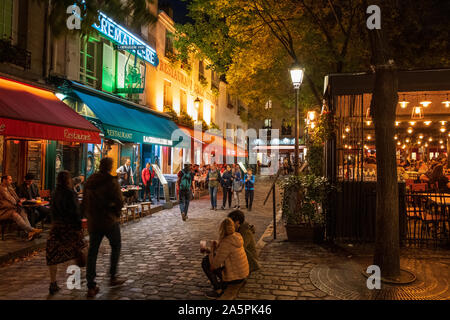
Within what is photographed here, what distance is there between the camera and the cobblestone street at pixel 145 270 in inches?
187

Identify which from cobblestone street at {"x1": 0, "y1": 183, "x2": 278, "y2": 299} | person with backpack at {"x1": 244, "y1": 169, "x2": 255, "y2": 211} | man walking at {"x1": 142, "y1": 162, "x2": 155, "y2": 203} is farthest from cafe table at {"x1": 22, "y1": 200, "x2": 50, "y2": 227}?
person with backpack at {"x1": 244, "y1": 169, "x2": 255, "y2": 211}

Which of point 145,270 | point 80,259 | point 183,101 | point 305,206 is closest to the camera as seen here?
point 80,259

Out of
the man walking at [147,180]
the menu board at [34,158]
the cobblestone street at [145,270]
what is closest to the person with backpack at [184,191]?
the cobblestone street at [145,270]

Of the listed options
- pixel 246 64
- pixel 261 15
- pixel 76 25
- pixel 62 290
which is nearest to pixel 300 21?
pixel 261 15

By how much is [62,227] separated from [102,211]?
1.94ft

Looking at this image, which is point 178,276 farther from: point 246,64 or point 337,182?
point 246,64

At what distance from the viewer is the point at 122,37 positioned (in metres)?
13.7

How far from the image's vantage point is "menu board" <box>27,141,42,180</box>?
9.87 m

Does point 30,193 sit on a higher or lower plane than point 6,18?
lower

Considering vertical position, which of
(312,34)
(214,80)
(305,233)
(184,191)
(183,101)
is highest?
(214,80)

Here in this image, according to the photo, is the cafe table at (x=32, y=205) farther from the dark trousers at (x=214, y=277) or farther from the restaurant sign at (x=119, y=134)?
the dark trousers at (x=214, y=277)

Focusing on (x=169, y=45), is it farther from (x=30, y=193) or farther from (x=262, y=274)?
(x=262, y=274)

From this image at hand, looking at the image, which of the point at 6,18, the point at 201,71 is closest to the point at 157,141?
the point at 6,18

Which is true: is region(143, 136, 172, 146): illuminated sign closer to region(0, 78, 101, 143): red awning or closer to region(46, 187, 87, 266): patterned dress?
region(0, 78, 101, 143): red awning
